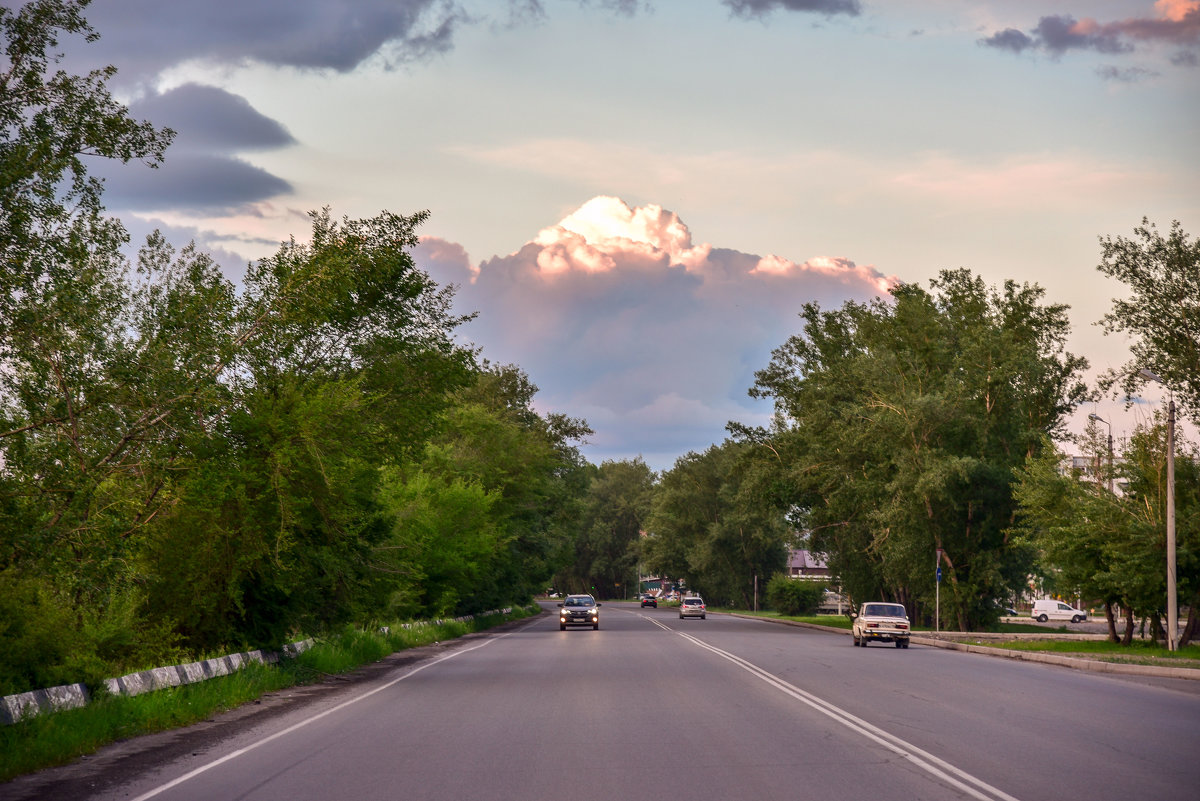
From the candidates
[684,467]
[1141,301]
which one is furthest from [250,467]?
[684,467]

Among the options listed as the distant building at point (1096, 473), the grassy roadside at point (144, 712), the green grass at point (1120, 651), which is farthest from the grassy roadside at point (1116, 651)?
the grassy roadside at point (144, 712)

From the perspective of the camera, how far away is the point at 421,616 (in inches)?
1937

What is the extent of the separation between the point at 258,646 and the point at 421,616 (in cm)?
2610

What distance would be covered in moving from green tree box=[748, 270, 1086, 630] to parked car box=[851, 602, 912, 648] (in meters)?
8.25

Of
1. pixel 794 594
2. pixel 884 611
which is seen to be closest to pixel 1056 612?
pixel 794 594

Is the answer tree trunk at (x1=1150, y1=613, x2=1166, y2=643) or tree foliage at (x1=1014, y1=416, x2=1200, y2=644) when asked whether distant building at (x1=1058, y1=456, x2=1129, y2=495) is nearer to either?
tree foliage at (x1=1014, y1=416, x2=1200, y2=644)

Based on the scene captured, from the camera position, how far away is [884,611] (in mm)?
39969

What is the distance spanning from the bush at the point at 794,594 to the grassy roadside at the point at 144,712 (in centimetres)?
5898

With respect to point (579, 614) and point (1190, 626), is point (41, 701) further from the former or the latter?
point (579, 614)

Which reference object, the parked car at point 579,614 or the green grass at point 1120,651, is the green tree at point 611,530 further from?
the green grass at point 1120,651

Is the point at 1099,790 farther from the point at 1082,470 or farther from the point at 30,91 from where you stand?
the point at 1082,470

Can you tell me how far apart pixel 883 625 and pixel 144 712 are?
28722 millimetres

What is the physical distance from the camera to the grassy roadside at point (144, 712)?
39.8ft

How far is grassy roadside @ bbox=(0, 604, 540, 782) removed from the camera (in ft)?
39.8
